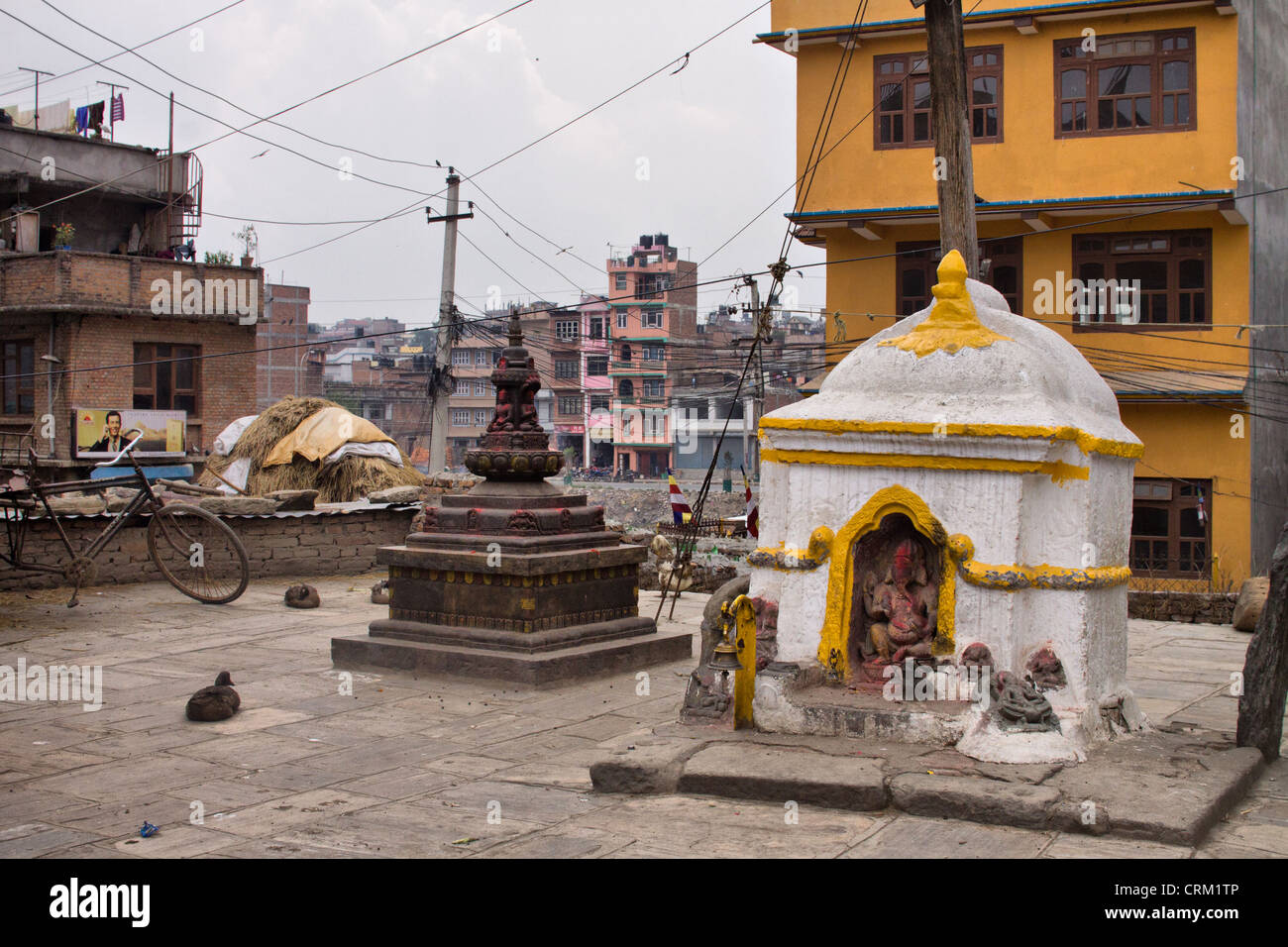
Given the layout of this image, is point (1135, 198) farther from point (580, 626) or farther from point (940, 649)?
point (940, 649)

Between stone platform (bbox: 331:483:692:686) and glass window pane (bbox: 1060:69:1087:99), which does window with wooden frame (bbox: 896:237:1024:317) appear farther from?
stone platform (bbox: 331:483:692:686)

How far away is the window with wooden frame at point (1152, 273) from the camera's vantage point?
1905 cm

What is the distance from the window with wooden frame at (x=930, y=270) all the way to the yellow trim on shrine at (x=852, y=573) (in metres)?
12.8

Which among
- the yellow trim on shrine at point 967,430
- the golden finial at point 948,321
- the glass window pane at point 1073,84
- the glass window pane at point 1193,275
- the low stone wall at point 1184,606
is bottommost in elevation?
the low stone wall at point 1184,606

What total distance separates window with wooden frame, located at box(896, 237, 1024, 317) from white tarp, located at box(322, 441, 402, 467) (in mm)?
9026

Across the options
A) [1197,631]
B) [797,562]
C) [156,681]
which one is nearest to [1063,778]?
[797,562]

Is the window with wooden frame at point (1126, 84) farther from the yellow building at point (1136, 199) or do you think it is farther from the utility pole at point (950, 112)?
the utility pole at point (950, 112)

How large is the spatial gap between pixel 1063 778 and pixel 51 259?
85.6ft

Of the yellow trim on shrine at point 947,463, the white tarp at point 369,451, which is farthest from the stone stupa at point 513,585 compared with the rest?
the white tarp at point 369,451

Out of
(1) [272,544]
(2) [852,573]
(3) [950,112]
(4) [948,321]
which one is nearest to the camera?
(2) [852,573]

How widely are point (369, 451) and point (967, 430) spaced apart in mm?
15639

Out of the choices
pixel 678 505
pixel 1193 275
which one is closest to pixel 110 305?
pixel 678 505

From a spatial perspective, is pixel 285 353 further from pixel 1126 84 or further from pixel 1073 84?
pixel 1126 84

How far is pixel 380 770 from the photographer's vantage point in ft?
24.9
